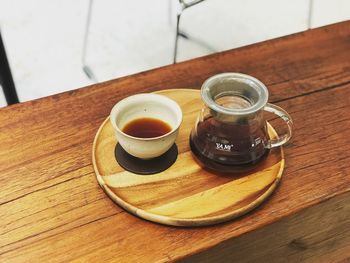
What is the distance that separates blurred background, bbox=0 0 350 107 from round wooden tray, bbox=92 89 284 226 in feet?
3.74

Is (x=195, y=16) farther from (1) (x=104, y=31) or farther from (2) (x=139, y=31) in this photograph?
(1) (x=104, y=31)

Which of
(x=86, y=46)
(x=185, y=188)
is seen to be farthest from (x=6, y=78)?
(x=185, y=188)

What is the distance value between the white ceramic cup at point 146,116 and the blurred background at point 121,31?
1099 millimetres

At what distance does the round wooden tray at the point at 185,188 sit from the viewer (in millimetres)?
788

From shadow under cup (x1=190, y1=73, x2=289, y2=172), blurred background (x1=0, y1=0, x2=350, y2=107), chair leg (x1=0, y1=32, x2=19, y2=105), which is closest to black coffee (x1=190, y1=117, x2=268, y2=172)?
shadow under cup (x1=190, y1=73, x2=289, y2=172)

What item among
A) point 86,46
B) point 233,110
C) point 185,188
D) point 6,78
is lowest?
point 86,46

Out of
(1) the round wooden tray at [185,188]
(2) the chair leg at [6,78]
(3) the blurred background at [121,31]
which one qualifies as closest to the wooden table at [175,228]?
(1) the round wooden tray at [185,188]

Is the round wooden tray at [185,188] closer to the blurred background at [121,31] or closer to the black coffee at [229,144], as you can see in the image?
the black coffee at [229,144]

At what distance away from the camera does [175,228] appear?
2.58 feet

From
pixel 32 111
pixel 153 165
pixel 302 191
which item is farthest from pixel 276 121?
pixel 32 111

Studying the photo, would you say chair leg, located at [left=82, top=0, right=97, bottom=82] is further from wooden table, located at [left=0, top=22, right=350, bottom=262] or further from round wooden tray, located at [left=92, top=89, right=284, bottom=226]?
round wooden tray, located at [left=92, top=89, right=284, bottom=226]

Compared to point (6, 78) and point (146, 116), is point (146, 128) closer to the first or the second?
point (146, 116)

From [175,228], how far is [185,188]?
3.0 inches

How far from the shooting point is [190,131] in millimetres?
940
